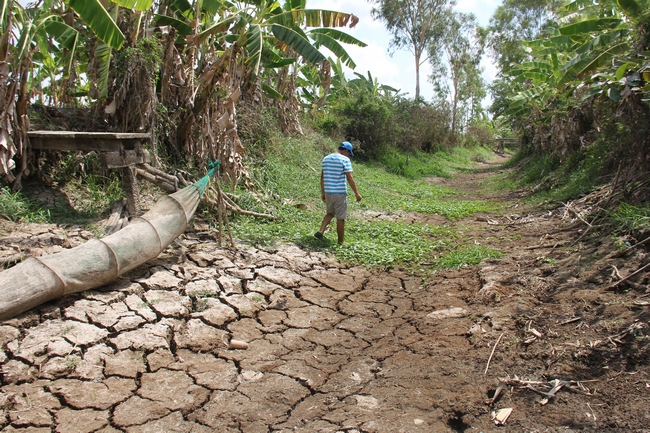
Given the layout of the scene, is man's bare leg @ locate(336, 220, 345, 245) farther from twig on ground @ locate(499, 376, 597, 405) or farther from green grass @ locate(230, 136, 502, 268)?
twig on ground @ locate(499, 376, 597, 405)

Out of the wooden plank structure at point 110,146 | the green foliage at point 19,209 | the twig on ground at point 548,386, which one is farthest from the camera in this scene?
the wooden plank structure at point 110,146

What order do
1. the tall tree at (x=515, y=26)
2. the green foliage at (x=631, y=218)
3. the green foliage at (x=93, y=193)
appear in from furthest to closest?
the tall tree at (x=515, y=26)
the green foliage at (x=93, y=193)
the green foliage at (x=631, y=218)

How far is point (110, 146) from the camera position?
17.0 feet

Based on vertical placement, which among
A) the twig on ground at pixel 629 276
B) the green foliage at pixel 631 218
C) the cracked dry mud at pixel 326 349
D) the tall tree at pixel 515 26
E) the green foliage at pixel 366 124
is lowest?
the cracked dry mud at pixel 326 349

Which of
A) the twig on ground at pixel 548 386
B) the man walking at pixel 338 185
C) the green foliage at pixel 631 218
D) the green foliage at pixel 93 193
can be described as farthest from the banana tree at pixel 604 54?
the green foliage at pixel 93 193

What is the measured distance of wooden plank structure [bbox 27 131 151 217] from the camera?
511 centimetres

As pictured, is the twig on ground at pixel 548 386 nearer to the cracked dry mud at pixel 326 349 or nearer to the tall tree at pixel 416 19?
the cracked dry mud at pixel 326 349

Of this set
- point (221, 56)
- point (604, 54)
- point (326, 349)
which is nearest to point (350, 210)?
point (221, 56)

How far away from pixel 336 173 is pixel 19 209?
149 inches

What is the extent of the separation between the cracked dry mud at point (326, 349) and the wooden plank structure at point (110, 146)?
0.78 metres

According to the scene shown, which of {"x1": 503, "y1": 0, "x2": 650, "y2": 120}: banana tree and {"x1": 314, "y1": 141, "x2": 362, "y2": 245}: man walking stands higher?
{"x1": 503, "y1": 0, "x2": 650, "y2": 120}: banana tree

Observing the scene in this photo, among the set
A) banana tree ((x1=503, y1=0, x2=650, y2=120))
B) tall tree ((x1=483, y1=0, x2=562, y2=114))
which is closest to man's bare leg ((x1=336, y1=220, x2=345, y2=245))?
banana tree ((x1=503, y1=0, x2=650, y2=120))

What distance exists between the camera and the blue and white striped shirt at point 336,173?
6.42 meters

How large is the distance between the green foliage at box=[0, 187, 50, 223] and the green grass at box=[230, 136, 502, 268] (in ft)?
7.20
